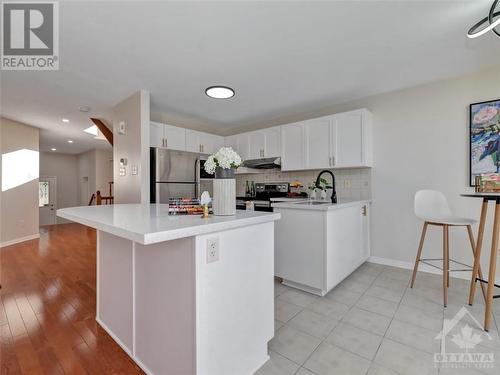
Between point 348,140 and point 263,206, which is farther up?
point 348,140

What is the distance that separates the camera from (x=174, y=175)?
147 inches

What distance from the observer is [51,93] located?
127 inches

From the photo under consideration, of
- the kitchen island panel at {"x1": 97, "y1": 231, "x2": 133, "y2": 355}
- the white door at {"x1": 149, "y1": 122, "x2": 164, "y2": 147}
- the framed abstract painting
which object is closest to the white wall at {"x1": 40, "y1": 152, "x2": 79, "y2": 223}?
the white door at {"x1": 149, "y1": 122, "x2": 164, "y2": 147}

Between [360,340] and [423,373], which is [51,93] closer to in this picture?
[360,340]

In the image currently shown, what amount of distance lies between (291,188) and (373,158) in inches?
55.5

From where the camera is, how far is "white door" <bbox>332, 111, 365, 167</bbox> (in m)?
3.14

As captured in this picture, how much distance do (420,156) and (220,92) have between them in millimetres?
2761

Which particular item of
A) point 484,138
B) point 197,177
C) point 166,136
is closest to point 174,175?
point 197,177

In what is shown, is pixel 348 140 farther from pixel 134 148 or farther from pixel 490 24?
pixel 134 148

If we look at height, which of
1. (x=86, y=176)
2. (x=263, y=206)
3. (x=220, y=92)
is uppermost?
(x=220, y=92)

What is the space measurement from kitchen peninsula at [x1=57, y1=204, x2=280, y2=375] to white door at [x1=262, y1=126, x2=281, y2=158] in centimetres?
274

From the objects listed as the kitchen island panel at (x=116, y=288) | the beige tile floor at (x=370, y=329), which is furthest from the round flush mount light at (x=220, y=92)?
the beige tile floor at (x=370, y=329)

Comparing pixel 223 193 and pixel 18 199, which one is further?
pixel 18 199

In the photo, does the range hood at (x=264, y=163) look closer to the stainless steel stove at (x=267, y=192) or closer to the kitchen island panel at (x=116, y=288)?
the stainless steel stove at (x=267, y=192)
